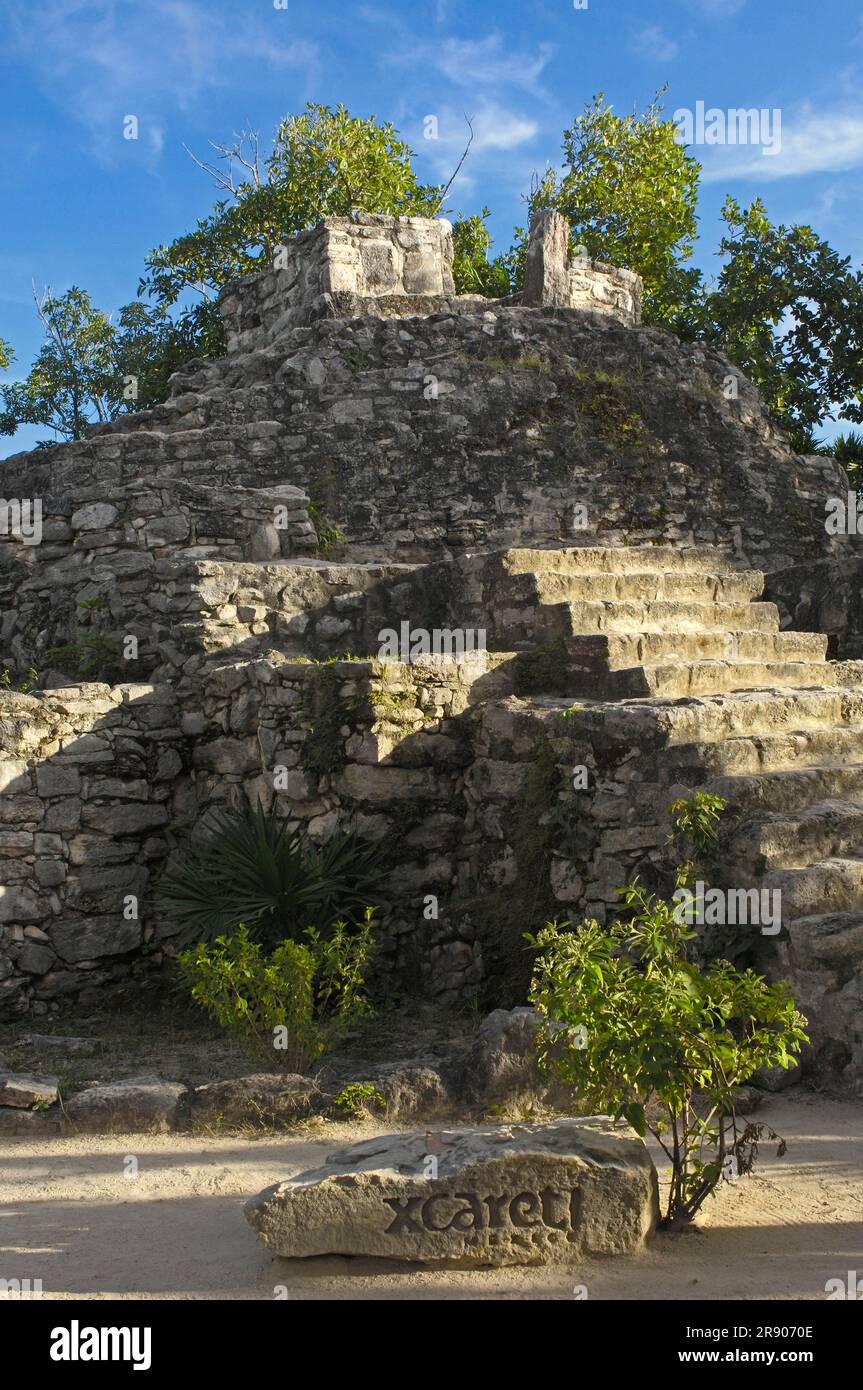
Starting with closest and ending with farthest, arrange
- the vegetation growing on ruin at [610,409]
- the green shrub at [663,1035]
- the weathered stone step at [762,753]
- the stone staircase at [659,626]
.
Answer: the green shrub at [663,1035] → the weathered stone step at [762,753] → the stone staircase at [659,626] → the vegetation growing on ruin at [610,409]

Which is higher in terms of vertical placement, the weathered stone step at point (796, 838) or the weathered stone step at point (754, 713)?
the weathered stone step at point (754, 713)

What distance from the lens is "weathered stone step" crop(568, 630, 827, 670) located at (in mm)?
7676

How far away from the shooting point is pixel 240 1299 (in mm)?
3697

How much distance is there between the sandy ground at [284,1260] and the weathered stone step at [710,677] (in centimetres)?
270

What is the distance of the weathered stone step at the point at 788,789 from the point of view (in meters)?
6.01

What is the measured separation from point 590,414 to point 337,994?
6.71 metres

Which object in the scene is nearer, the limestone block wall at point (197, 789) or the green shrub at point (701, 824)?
the green shrub at point (701, 824)

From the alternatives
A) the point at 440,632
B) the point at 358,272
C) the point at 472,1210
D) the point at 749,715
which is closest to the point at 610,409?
the point at 358,272

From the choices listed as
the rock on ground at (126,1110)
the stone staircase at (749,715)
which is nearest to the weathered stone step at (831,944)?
the stone staircase at (749,715)

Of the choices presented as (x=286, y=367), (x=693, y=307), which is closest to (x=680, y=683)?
(x=286, y=367)

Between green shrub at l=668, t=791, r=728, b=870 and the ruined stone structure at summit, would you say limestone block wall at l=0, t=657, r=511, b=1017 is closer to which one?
the ruined stone structure at summit

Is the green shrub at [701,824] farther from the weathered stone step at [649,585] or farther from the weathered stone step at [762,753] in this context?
the weathered stone step at [649,585]

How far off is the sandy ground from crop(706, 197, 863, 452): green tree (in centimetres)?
1383

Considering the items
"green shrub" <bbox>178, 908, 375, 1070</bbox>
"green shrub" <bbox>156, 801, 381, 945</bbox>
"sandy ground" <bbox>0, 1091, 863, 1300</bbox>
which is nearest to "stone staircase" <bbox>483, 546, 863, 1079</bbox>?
"sandy ground" <bbox>0, 1091, 863, 1300</bbox>
